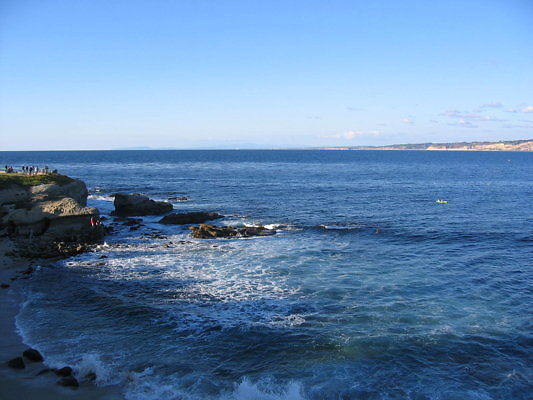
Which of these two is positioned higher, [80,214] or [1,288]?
[80,214]

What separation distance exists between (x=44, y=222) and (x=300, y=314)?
28.5 m

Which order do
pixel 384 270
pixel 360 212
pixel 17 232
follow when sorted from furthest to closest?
pixel 360 212
pixel 17 232
pixel 384 270

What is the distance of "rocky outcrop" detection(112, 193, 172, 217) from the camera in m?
53.5

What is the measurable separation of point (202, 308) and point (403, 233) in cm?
2453

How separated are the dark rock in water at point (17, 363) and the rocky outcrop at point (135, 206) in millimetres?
37854

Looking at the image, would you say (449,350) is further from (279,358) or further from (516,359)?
(279,358)

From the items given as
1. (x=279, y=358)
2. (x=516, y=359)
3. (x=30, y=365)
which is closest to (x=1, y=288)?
(x=30, y=365)

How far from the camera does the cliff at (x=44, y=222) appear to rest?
119ft

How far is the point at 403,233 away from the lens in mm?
40500

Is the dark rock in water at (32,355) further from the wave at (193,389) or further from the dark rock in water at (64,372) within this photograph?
the wave at (193,389)

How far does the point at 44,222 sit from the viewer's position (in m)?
38.9

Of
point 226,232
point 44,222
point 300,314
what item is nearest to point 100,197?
point 44,222

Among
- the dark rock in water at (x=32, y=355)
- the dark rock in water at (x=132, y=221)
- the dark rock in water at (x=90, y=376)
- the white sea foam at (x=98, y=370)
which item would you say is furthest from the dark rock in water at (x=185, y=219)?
the dark rock in water at (x=90, y=376)

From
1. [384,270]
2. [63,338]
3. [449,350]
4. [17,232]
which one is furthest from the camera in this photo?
[17,232]
